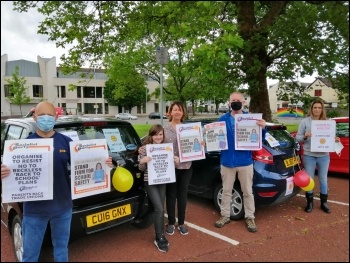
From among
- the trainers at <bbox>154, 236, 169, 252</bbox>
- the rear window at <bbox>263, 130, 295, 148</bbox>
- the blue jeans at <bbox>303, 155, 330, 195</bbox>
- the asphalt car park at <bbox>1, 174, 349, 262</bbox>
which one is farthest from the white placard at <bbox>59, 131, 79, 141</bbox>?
the blue jeans at <bbox>303, 155, 330, 195</bbox>

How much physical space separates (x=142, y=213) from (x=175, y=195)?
53 cm

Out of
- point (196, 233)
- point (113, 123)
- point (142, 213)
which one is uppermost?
point (113, 123)

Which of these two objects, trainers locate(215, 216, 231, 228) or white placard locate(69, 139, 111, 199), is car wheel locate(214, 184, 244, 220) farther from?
white placard locate(69, 139, 111, 199)

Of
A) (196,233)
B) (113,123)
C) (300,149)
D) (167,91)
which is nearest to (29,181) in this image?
(113,123)

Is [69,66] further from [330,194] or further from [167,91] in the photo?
[167,91]

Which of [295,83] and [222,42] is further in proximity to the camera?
[295,83]

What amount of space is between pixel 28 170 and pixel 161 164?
156cm

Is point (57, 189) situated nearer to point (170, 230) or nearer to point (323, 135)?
point (170, 230)

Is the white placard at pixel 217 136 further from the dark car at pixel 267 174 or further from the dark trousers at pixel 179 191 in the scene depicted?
the dark car at pixel 267 174

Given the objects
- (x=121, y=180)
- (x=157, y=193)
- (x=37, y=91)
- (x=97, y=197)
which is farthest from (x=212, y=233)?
(x=37, y=91)

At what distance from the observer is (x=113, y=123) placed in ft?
12.5

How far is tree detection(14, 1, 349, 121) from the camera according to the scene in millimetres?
3352

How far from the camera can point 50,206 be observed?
2.57 metres

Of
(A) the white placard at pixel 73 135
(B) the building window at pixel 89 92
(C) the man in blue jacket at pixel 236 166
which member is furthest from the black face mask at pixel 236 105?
(B) the building window at pixel 89 92
